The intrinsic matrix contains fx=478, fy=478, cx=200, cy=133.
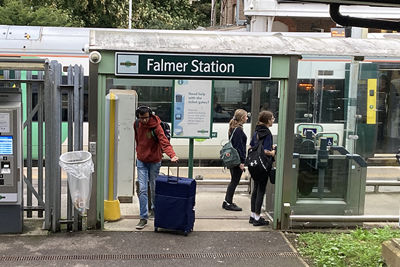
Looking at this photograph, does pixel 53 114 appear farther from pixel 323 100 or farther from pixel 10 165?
pixel 323 100

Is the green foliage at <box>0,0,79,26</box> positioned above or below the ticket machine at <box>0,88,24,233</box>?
above

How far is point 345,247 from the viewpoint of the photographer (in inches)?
220

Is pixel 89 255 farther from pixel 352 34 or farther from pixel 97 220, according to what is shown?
pixel 352 34

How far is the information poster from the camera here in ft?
24.9

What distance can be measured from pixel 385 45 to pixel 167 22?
703 inches

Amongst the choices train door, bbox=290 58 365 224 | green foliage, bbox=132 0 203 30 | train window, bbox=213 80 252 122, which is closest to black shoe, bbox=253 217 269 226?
train door, bbox=290 58 365 224

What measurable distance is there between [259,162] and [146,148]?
151 centimetres

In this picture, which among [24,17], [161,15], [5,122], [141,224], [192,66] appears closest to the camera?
[5,122]

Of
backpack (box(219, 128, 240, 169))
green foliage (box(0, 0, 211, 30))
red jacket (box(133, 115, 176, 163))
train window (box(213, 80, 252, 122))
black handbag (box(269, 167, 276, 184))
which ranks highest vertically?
green foliage (box(0, 0, 211, 30))

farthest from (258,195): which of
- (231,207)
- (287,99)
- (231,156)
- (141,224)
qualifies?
(141,224)

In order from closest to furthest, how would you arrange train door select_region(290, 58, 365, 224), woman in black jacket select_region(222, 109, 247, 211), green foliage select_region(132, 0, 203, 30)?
train door select_region(290, 58, 365, 224) < woman in black jacket select_region(222, 109, 247, 211) < green foliage select_region(132, 0, 203, 30)

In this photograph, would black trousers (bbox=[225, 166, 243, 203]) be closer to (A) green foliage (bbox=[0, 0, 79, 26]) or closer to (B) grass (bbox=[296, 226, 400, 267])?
(B) grass (bbox=[296, 226, 400, 267])

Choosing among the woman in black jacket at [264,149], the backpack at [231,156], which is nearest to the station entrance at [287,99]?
the woman in black jacket at [264,149]

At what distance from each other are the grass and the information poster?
2.44 metres
